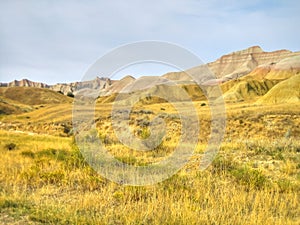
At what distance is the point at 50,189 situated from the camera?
747cm

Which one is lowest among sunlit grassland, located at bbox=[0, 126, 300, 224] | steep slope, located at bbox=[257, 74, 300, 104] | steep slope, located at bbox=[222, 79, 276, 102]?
sunlit grassland, located at bbox=[0, 126, 300, 224]

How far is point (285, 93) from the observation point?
73.4m

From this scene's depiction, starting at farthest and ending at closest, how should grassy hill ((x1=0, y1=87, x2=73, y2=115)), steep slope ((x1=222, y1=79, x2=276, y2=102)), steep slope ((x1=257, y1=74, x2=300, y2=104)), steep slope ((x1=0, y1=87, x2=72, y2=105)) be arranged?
steep slope ((x1=0, y1=87, x2=72, y2=105)), grassy hill ((x1=0, y1=87, x2=73, y2=115)), steep slope ((x1=222, y1=79, x2=276, y2=102)), steep slope ((x1=257, y1=74, x2=300, y2=104))

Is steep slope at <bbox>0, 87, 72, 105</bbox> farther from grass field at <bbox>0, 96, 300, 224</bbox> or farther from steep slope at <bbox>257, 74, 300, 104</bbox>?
grass field at <bbox>0, 96, 300, 224</bbox>

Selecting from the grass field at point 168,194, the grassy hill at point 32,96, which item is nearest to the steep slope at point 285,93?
the grass field at point 168,194

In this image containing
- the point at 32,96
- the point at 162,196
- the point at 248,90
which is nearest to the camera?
the point at 162,196

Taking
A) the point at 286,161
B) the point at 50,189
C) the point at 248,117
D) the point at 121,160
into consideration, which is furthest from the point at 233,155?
the point at 248,117

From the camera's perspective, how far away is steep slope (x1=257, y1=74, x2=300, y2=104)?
230 feet

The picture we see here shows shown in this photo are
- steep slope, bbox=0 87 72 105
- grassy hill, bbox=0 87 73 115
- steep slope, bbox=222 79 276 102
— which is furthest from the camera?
A: steep slope, bbox=0 87 72 105

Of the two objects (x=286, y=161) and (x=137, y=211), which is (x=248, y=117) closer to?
(x=286, y=161)

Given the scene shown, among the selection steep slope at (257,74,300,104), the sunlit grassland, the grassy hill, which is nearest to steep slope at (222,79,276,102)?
steep slope at (257,74,300,104)

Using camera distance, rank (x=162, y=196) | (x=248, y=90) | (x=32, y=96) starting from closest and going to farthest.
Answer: (x=162, y=196)
(x=248, y=90)
(x=32, y=96)

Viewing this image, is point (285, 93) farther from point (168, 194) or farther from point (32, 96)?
point (32, 96)

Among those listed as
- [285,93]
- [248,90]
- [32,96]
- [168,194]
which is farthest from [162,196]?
[32,96]
